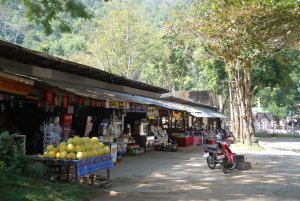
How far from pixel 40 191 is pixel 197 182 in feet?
15.5

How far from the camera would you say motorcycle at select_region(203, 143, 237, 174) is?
1244 cm

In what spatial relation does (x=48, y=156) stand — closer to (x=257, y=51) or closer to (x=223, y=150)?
(x=223, y=150)

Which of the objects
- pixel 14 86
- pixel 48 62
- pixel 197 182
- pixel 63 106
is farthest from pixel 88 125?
pixel 14 86

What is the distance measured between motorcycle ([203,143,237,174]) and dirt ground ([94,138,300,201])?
23 centimetres

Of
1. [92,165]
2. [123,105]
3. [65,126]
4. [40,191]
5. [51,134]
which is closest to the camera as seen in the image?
[40,191]

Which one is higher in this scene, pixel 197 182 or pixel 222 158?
pixel 222 158

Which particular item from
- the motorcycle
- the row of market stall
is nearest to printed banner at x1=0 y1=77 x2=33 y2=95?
the row of market stall

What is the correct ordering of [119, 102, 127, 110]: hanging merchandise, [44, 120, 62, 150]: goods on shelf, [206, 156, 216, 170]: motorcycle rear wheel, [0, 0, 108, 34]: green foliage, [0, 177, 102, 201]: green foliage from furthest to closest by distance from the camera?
1. [119, 102, 127, 110]: hanging merchandise
2. [206, 156, 216, 170]: motorcycle rear wheel
3. [0, 0, 108, 34]: green foliage
4. [44, 120, 62, 150]: goods on shelf
5. [0, 177, 102, 201]: green foliage

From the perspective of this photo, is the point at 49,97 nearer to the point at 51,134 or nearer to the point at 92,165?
the point at 51,134

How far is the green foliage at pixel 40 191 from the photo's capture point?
6.39m

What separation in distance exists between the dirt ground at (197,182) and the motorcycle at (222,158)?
0.74 ft

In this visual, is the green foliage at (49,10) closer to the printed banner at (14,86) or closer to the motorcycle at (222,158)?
the printed banner at (14,86)

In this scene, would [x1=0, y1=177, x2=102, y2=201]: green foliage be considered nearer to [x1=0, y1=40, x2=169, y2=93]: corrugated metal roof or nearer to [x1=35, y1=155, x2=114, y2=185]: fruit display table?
[x1=35, y1=155, x2=114, y2=185]: fruit display table

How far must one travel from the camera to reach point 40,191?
22.5 feet
